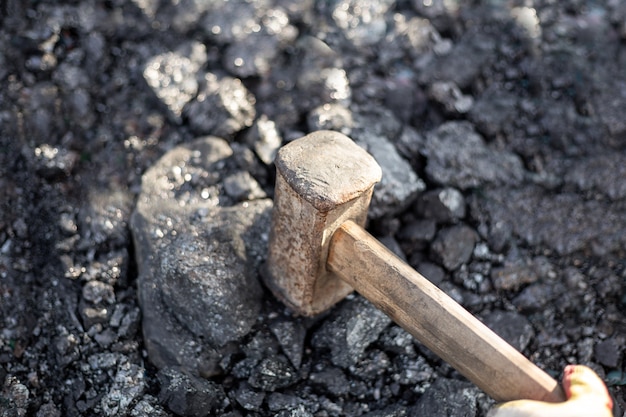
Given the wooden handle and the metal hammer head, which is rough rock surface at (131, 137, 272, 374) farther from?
the wooden handle

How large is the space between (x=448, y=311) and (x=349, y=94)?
4.71 feet

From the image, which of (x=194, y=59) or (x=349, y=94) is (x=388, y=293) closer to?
(x=349, y=94)

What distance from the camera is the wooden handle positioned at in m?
2.09

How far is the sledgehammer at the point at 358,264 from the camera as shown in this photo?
2.12 meters

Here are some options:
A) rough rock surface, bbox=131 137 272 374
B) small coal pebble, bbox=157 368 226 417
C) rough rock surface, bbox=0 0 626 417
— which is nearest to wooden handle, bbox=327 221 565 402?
rough rock surface, bbox=0 0 626 417

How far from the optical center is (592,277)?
2.84 metres

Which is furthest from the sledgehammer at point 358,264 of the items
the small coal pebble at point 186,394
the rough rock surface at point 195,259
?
the small coal pebble at point 186,394

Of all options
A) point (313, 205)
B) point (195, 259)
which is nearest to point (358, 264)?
point (313, 205)

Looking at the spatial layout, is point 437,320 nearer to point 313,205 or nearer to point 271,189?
point 313,205

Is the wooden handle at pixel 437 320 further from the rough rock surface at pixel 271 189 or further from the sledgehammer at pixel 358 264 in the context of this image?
the rough rock surface at pixel 271 189

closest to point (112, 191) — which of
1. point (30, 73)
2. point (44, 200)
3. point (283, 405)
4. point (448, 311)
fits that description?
point (44, 200)

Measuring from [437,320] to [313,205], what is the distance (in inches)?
22.9

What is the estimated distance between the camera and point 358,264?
2391mm

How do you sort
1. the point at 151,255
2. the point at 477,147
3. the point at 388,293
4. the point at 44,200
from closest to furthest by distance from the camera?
the point at 388,293 → the point at 151,255 → the point at 44,200 → the point at 477,147
